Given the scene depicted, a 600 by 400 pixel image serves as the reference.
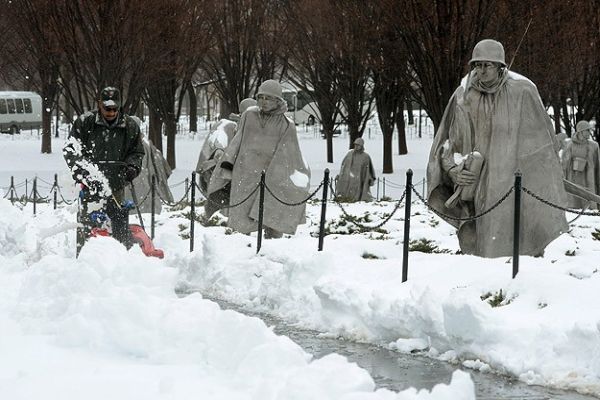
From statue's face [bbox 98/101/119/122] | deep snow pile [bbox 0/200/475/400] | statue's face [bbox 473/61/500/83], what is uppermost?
statue's face [bbox 473/61/500/83]

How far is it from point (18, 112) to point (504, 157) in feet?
175

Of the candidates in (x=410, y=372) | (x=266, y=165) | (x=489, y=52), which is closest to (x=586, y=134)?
(x=266, y=165)

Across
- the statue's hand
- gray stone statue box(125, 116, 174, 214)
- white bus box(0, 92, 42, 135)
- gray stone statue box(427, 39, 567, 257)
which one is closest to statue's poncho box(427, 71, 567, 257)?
gray stone statue box(427, 39, 567, 257)

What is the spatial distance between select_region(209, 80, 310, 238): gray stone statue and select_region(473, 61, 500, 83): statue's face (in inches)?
171

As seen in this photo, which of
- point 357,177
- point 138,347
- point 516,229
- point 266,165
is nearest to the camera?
point 138,347

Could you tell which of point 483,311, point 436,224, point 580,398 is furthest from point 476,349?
point 436,224

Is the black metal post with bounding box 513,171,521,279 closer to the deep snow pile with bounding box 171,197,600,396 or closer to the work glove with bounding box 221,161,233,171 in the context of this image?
the deep snow pile with bounding box 171,197,600,396

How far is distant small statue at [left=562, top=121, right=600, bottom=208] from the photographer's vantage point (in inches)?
893

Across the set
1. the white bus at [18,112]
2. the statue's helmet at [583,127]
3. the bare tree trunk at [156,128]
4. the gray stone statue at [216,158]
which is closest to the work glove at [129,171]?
the gray stone statue at [216,158]

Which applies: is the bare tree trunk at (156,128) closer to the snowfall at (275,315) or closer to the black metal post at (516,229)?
the snowfall at (275,315)

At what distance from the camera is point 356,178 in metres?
29.0

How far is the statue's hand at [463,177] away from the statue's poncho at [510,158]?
0.11 metres

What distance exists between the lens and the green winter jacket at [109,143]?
35.8 ft

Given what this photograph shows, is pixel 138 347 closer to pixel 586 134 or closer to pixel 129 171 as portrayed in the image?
pixel 129 171
